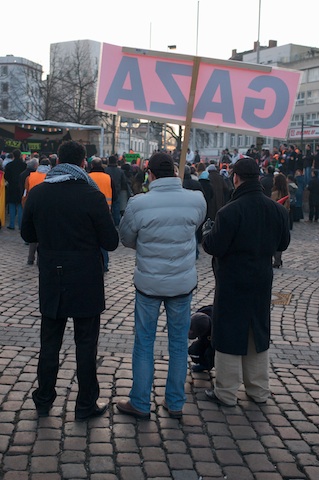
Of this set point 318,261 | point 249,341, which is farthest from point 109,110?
point 318,261

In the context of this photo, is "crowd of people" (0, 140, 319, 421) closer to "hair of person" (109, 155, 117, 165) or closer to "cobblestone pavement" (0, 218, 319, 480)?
"cobblestone pavement" (0, 218, 319, 480)

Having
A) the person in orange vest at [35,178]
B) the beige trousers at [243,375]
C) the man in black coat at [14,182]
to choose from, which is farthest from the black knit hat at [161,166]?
the man in black coat at [14,182]

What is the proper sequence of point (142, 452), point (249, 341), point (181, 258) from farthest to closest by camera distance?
1. point (249, 341)
2. point (181, 258)
3. point (142, 452)

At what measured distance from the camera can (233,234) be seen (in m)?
4.70

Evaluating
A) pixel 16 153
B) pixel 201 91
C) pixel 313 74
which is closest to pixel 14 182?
pixel 16 153

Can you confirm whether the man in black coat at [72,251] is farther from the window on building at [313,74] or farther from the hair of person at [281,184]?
the window on building at [313,74]

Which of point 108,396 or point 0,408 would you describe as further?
point 108,396

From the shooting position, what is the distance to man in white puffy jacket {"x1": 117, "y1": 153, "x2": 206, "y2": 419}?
4.41 meters

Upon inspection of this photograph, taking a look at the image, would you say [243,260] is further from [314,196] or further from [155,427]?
[314,196]

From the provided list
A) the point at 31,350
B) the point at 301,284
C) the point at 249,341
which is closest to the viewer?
the point at 249,341

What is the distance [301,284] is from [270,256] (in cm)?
590

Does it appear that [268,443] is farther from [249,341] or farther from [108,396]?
[108,396]

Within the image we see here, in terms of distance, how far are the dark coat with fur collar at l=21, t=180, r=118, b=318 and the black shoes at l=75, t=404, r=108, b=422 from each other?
727mm

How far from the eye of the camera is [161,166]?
447cm
